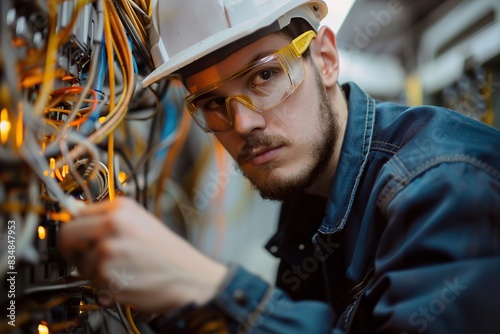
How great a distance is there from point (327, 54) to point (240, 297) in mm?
922

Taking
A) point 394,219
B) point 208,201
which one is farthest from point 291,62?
point 208,201

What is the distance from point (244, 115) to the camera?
1.14 m

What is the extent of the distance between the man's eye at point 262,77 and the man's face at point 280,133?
47 millimetres

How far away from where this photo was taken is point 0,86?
581 mm

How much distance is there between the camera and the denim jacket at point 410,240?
706 millimetres

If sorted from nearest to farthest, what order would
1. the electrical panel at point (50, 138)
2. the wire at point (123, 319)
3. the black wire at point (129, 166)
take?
the electrical panel at point (50, 138) < the wire at point (123, 319) < the black wire at point (129, 166)

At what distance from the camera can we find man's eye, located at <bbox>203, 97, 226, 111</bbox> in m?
1.21

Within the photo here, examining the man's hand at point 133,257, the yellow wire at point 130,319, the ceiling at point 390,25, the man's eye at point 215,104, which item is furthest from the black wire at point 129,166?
the ceiling at point 390,25

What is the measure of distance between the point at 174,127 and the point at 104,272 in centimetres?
120

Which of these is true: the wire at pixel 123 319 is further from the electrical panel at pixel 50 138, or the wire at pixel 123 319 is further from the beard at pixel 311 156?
the beard at pixel 311 156

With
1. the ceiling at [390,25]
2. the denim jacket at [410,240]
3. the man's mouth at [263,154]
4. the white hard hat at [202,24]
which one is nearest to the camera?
the denim jacket at [410,240]

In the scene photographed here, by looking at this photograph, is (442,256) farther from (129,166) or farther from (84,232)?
(129,166)

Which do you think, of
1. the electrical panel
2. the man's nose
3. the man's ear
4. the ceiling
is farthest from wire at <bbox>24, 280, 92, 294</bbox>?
the ceiling

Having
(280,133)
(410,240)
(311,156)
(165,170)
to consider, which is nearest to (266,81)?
(280,133)
